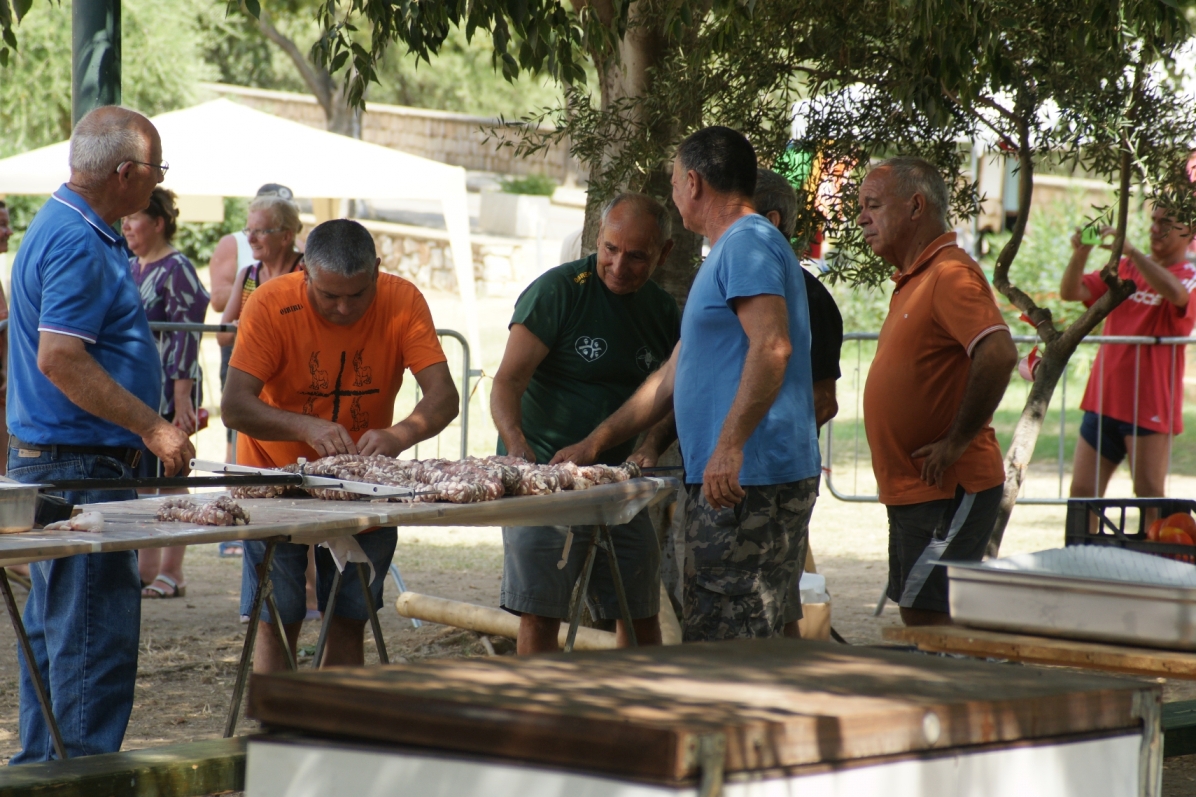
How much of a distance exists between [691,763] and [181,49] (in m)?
26.5

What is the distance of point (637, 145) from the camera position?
602 cm

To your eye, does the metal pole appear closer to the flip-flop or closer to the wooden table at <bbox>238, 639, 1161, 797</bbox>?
the wooden table at <bbox>238, 639, 1161, 797</bbox>

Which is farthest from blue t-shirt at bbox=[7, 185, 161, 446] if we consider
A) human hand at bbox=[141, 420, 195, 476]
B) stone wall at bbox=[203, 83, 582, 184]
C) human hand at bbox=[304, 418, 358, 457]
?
stone wall at bbox=[203, 83, 582, 184]

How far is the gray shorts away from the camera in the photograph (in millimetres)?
4832

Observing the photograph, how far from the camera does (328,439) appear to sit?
173 inches

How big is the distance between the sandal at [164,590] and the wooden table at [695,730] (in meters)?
6.25

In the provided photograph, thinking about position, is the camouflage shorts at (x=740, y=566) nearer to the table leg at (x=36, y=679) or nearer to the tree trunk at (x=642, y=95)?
the table leg at (x=36, y=679)

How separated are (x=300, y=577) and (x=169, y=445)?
1073 mm

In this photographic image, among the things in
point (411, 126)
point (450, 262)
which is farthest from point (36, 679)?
point (411, 126)

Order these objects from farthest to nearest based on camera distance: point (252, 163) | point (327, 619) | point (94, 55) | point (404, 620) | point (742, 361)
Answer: point (252, 163), point (404, 620), point (94, 55), point (327, 619), point (742, 361)

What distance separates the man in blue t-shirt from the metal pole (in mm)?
2589

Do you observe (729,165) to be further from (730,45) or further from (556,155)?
(556,155)

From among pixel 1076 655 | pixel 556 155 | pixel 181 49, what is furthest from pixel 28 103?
pixel 1076 655

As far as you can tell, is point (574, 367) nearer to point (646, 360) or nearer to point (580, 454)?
point (646, 360)
